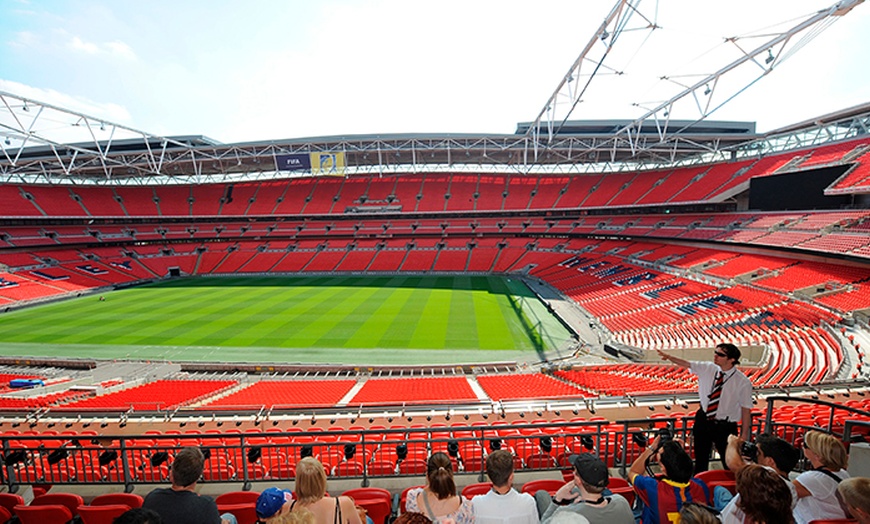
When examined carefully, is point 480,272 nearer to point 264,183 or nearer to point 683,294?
point 683,294

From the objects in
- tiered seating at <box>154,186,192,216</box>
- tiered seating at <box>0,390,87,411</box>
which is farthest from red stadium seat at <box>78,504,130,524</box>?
tiered seating at <box>154,186,192,216</box>

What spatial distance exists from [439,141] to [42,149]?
134ft

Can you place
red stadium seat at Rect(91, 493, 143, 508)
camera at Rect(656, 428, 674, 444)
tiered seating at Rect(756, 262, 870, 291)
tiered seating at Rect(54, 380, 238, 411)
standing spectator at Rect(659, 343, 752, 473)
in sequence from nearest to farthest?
camera at Rect(656, 428, 674, 444) < red stadium seat at Rect(91, 493, 143, 508) < standing spectator at Rect(659, 343, 752, 473) < tiered seating at Rect(54, 380, 238, 411) < tiered seating at Rect(756, 262, 870, 291)

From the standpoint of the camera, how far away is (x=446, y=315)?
23.7 meters

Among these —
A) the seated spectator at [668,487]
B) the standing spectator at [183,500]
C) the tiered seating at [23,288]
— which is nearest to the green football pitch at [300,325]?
the tiered seating at [23,288]

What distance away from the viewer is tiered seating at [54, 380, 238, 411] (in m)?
10.7

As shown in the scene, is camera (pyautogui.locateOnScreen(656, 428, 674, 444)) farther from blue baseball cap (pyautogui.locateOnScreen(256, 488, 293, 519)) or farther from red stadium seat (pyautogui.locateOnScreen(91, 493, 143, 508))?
red stadium seat (pyautogui.locateOnScreen(91, 493, 143, 508))

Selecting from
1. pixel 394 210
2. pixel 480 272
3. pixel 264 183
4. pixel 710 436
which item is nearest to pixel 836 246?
pixel 710 436

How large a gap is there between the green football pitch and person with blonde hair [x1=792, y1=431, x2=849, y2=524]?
1422cm

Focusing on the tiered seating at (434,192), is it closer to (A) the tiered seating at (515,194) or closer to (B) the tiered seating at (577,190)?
(A) the tiered seating at (515,194)

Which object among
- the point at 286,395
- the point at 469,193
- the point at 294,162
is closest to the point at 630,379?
the point at 286,395

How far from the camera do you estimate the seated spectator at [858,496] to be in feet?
7.25

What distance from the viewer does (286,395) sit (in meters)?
12.0

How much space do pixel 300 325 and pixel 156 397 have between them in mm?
10237
